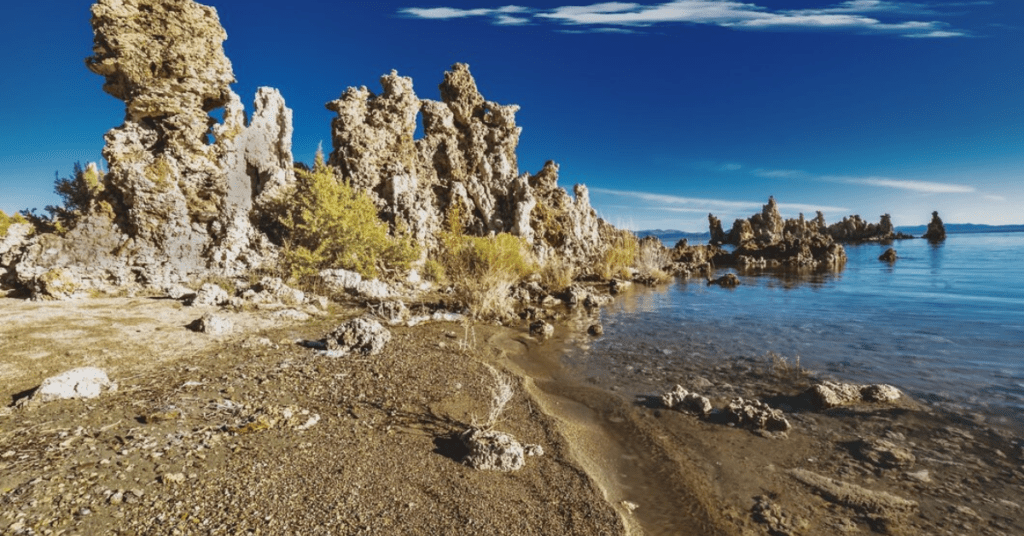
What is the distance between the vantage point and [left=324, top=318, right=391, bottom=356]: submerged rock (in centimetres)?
763

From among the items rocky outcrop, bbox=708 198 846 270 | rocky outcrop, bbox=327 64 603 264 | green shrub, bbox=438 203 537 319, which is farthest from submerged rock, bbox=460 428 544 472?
rocky outcrop, bbox=708 198 846 270

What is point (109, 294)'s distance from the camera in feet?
34.9

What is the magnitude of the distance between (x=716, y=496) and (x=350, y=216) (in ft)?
43.6

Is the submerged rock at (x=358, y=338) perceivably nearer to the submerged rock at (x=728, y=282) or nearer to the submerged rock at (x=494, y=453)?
the submerged rock at (x=494, y=453)

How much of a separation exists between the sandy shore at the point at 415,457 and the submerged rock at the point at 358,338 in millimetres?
413

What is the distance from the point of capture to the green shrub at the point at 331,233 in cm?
1341

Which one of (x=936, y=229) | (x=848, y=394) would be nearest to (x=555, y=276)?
(x=848, y=394)

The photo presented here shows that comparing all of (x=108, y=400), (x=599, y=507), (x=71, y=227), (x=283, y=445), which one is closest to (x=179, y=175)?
(x=71, y=227)

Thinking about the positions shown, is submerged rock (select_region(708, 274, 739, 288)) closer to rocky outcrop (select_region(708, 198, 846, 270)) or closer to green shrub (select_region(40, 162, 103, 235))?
rocky outcrop (select_region(708, 198, 846, 270))

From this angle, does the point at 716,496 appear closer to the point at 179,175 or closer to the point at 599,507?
the point at 599,507

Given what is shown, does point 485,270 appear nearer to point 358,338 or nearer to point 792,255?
point 358,338

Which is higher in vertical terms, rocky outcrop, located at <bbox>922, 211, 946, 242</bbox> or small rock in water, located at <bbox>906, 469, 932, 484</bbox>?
rocky outcrop, located at <bbox>922, 211, 946, 242</bbox>

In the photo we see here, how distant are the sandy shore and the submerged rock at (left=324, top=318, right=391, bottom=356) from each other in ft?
1.35

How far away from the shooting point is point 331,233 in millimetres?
14117
